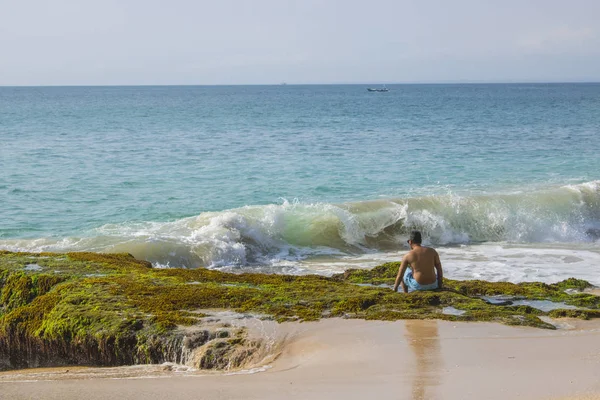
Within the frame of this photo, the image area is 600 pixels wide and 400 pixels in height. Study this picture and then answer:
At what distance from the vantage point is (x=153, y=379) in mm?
7383

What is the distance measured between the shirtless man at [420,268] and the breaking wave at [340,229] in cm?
604

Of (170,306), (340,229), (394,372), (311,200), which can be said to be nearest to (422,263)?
(394,372)

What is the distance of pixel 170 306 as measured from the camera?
365 inches

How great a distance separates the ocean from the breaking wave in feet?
0.17

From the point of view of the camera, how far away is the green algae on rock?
8.33 m

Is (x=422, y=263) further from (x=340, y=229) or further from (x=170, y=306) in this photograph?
(x=340, y=229)

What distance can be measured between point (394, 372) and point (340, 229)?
11.2 meters

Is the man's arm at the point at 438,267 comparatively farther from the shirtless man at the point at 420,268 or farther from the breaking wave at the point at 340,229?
the breaking wave at the point at 340,229

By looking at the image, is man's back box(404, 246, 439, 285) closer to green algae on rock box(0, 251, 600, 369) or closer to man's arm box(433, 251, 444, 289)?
man's arm box(433, 251, 444, 289)

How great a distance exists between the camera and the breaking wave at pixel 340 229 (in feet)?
52.4

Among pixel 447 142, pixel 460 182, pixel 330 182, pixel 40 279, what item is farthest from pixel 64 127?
pixel 40 279

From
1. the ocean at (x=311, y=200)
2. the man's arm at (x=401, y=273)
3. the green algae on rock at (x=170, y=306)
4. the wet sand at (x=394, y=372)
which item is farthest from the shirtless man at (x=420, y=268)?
the ocean at (x=311, y=200)

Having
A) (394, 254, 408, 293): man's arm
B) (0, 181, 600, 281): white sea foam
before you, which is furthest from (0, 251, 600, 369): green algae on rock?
(0, 181, 600, 281): white sea foam

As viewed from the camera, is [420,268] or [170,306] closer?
[170,306]
